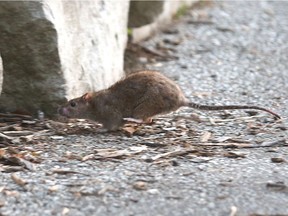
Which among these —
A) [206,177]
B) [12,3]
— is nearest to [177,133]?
[206,177]

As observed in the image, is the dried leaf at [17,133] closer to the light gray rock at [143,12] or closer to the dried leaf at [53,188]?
the dried leaf at [53,188]

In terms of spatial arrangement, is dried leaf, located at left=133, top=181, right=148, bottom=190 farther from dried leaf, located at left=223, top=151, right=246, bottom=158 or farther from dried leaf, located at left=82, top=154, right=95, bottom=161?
dried leaf, located at left=223, top=151, right=246, bottom=158

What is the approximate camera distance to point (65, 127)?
6613mm

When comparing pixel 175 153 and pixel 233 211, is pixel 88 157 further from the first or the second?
pixel 233 211

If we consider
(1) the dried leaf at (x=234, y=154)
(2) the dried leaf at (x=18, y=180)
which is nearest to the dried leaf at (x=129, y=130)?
(1) the dried leaf at (x=234, y=154)

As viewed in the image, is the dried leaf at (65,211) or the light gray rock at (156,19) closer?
the dried leaf at (65,211)

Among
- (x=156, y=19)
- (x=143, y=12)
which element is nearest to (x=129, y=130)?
(x=143, y=12)

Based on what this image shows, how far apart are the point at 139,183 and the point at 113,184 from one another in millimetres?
167

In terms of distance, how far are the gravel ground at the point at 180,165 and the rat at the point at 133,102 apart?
5.9 inches

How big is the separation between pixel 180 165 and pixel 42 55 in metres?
1.85

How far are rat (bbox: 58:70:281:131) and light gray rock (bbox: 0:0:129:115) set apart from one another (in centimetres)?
20

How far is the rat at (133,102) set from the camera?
21.2 feet

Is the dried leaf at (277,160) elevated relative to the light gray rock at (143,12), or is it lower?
lower

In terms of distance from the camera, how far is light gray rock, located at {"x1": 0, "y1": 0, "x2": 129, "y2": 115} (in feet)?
21.0
